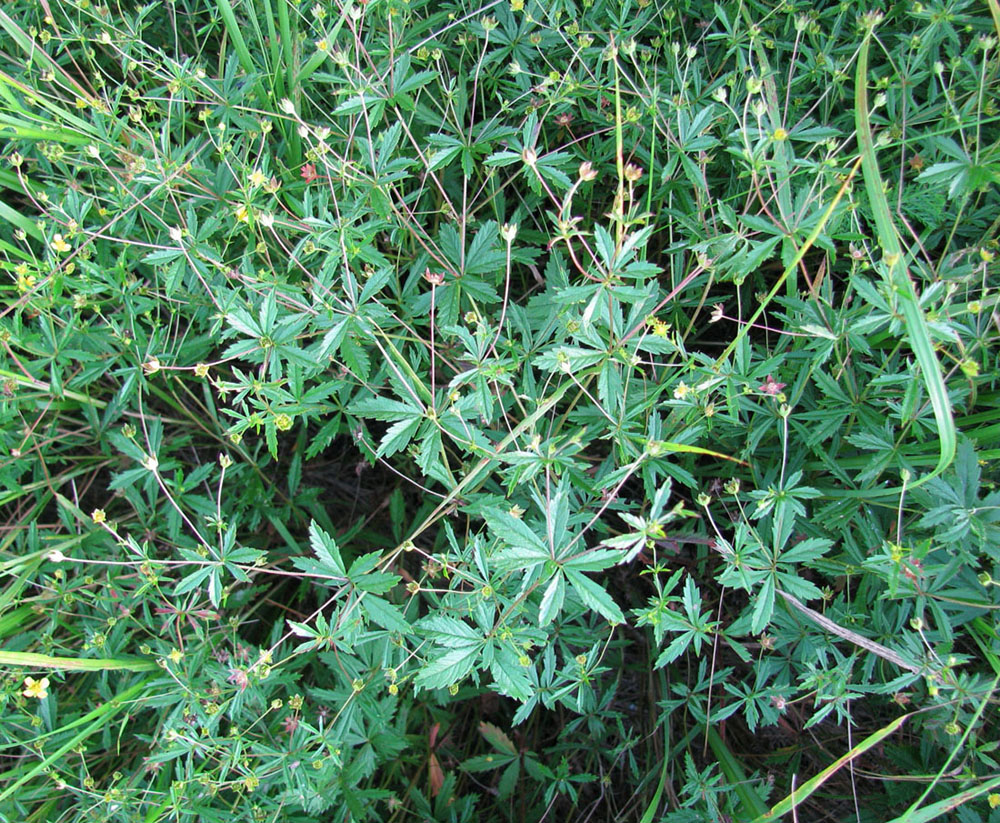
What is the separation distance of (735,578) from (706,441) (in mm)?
649

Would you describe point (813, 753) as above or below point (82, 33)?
below

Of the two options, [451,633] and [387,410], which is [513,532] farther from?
[387,410]

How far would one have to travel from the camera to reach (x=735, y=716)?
2791 millimetres

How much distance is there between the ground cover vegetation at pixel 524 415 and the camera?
1989mm

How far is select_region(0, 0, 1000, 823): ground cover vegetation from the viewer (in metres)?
1.99

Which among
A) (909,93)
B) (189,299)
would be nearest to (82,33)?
(189,299)

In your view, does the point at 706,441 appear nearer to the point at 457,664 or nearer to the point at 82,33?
the point at 457,664

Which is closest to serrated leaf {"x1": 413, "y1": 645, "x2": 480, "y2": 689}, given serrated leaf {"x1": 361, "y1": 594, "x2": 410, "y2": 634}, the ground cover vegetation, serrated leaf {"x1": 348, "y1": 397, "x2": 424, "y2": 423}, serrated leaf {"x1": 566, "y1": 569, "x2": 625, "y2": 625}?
the ground cover vegetation

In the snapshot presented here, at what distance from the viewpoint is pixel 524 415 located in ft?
7.79

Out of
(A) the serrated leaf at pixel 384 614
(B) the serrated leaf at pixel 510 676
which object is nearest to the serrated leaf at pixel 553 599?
(B) the serrated leaf at pixel 510 676

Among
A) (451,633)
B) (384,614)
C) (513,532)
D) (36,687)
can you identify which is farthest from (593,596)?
(36,687)

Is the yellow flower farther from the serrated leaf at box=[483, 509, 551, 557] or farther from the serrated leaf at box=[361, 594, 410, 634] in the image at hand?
the serrated leaf at box=[483, 509, 551, 557]

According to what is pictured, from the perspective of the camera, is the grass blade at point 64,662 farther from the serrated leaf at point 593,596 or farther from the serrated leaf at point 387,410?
the serrated leaf at point 593,596

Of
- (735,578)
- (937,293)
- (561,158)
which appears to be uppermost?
(561,158)
